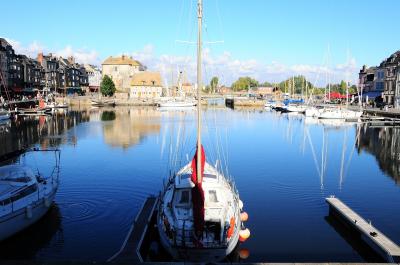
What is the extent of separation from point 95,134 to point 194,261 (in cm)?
4995

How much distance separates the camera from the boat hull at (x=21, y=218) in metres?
18.1

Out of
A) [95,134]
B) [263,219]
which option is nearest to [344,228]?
[263,219]

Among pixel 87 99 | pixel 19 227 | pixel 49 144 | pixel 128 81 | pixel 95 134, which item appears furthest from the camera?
pixel 128 81

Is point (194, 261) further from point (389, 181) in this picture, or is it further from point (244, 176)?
point (389, 181)

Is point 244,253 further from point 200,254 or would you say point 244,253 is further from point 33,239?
point 33,239

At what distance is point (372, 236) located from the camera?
1797 centimetres

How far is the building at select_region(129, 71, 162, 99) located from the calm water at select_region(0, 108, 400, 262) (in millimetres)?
106739

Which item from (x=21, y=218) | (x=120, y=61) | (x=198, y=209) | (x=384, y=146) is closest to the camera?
(x=198, y=209)

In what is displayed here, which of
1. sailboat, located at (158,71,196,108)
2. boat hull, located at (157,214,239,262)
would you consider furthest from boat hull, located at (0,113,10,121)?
boat hull, located at (157,214,239,262)

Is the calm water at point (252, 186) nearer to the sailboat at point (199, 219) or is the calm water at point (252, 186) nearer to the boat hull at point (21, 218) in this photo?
the boat hull at point (21, 218)

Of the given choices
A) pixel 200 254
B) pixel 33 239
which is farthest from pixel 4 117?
pixel 200 254

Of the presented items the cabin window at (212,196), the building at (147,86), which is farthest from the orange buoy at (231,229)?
the building at (147,86)

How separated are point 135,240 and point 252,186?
1503cm

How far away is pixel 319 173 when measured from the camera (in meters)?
35.8
